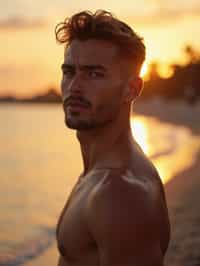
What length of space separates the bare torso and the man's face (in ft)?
0.70

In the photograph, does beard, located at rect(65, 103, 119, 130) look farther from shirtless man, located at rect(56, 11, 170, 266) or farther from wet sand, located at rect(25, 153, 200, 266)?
wet sand, located at rect(25, 153, 200, 266)

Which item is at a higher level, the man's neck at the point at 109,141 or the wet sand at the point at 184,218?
the man's neck at the point at 109,141

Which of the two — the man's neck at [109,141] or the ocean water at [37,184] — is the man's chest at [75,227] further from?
the ocean water at [37,184]

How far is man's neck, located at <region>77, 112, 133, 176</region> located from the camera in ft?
7.97

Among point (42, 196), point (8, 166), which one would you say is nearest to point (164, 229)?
point (42, 196)

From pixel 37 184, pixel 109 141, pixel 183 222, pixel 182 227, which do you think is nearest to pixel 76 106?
pixel 109 141

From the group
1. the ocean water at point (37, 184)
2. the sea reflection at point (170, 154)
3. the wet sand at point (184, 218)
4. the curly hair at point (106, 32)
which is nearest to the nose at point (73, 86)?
the curly hair at point (106, 32)

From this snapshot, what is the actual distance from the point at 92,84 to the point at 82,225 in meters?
0.51

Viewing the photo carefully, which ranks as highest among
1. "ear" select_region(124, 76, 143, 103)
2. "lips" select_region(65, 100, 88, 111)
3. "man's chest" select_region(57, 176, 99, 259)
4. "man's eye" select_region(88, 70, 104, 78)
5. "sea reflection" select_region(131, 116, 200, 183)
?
"man's eye" select_region(88, 70, 104, 78)

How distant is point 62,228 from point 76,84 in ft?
1.80

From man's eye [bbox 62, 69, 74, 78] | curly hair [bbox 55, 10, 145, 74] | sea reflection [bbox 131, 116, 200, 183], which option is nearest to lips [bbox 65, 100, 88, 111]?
man's eye [bbox 62, 69, 74, 78]

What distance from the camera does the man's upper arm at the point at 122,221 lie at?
2049mm

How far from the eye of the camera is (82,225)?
2246mm

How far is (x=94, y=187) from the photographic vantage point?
2.25 meters
